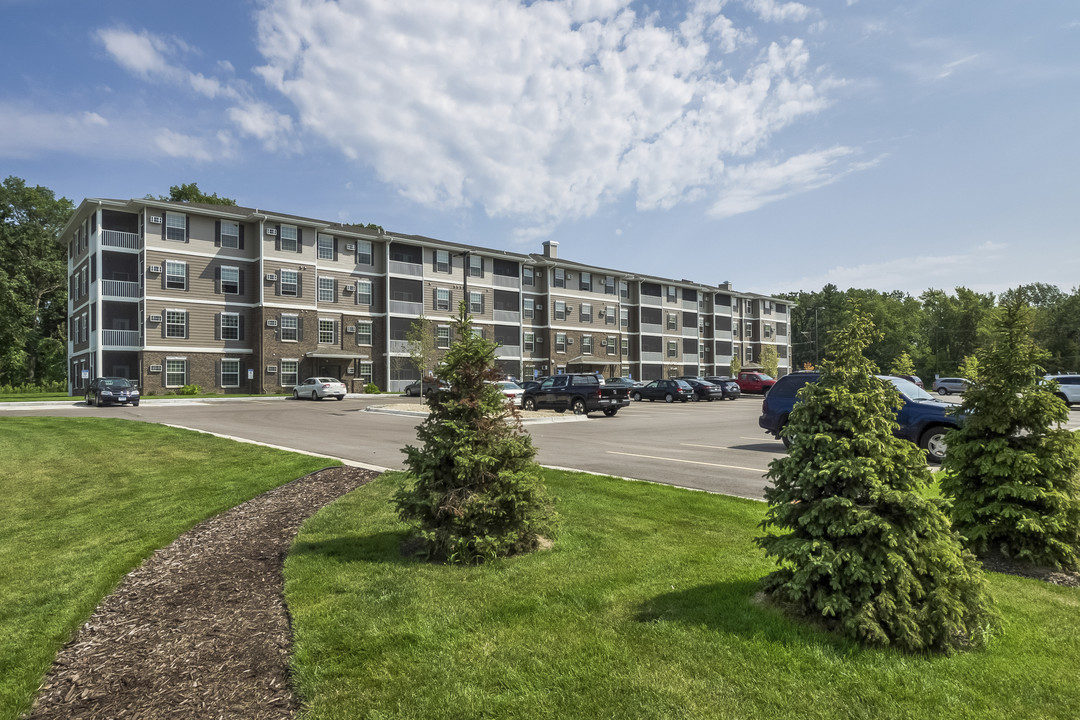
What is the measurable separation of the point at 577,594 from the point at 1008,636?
2874 mm

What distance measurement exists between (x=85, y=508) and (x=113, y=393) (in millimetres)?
27498

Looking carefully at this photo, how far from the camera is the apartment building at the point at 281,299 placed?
3988 centimetres

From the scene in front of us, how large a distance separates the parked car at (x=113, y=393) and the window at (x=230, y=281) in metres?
11.8

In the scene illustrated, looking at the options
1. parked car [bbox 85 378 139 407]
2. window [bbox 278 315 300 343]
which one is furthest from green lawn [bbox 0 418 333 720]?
window [bbox 278 315 300 343]

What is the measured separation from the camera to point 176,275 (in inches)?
1592

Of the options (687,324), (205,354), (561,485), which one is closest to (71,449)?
(561,485)

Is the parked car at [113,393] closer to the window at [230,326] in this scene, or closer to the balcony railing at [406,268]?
the window at [230,326]

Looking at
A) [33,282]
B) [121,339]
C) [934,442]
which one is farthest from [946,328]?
[33,282]

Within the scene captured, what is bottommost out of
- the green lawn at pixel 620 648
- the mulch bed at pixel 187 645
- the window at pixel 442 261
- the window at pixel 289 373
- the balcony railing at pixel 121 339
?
the mulch bed at pixel 187 645

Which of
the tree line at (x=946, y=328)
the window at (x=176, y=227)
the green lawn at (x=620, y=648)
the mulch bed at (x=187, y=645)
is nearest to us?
the green lawn at (x=620, y=648)

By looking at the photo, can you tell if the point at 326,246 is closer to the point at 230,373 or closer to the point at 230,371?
the point at 230,371

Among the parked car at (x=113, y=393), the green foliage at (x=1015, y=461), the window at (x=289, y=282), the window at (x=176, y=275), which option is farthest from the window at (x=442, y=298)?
the green foliage at (x=1015, y=461)

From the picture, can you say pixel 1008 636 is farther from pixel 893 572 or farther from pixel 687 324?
pixel 687 324

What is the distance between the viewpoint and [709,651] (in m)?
3.72
